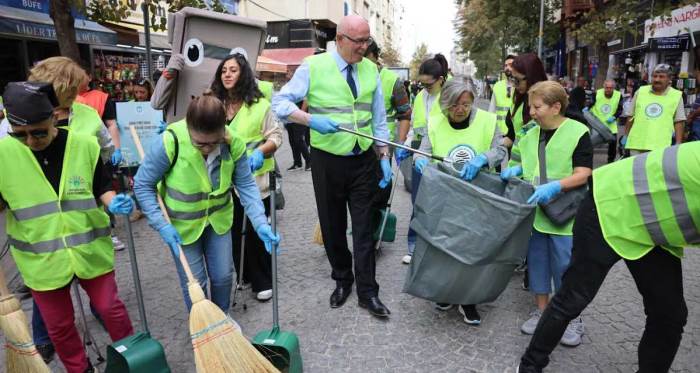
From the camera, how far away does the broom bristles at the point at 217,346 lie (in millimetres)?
2340

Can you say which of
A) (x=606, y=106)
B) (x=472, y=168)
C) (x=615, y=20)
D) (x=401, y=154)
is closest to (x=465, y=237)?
(x=472, y=168)

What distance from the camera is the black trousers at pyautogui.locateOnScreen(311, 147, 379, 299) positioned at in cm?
374

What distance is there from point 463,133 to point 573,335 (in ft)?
4.92

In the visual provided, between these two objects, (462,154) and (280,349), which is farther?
(462,154)

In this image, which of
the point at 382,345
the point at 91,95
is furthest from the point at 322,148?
the point at 91,95

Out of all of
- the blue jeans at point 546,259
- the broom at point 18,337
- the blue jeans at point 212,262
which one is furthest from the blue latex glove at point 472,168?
the broom at point 18,337

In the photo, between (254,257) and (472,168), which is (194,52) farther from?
(472,168)

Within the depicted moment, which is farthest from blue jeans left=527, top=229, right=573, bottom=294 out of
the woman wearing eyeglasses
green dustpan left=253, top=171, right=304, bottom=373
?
the woman wearing eyeglasses

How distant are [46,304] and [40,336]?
647mm

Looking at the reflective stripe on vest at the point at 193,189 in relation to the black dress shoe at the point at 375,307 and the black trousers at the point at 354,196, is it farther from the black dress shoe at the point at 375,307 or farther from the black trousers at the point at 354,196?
the black dress shoe at the point at 375,307

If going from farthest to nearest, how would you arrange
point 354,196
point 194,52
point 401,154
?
point 401,154, point 194,52, point 354,196

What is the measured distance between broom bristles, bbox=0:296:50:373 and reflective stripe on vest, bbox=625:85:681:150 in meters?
6.56

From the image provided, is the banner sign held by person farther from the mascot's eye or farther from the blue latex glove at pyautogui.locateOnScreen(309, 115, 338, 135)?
the blue latex glove at pyautogui.locateOnScreen(309, 115, 338, 135)

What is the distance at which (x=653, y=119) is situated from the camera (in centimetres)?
649
